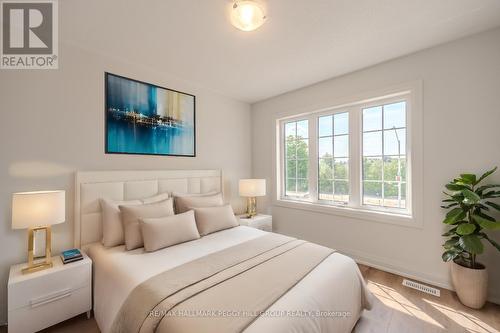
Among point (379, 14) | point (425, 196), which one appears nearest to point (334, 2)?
point (379, 14)

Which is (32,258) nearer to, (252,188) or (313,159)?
(252,188)

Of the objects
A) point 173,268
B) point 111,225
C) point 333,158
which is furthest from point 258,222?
point 111,225

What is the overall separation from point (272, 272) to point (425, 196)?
6.45 ft

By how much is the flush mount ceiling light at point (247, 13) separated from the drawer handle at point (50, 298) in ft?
8.22

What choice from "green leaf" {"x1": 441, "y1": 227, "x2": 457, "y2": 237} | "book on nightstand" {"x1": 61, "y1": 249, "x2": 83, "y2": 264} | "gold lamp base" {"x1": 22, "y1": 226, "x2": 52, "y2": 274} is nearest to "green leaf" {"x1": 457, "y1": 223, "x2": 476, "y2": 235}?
"green leaf" {"x1": 441, "y1": 227, "x2": 457, "y2": 237}

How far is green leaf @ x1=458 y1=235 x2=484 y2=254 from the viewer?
1.73 m

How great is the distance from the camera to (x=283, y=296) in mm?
1222

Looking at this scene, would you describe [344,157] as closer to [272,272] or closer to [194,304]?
[272,272]

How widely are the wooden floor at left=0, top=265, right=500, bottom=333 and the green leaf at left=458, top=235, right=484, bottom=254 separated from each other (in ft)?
1.87

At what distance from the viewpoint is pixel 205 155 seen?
3250 mm

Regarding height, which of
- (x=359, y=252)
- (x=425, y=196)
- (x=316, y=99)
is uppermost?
(x=316, y=99)

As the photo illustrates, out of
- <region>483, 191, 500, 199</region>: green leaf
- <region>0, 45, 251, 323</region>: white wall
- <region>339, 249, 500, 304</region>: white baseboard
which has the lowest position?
<region>339, 249, 500, 304</region>: white baseboard

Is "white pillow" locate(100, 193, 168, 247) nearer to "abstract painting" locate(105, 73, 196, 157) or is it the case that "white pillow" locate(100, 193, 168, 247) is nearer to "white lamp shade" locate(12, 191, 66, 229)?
"white lamp shade" locate(12, 191, 66, 229)

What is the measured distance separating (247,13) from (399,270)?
3060 millimetres
